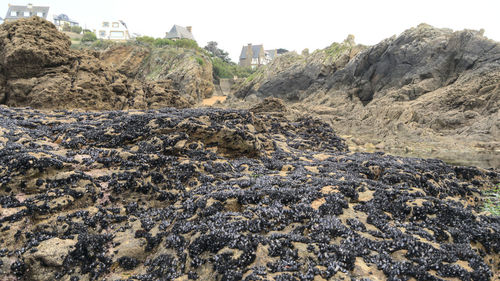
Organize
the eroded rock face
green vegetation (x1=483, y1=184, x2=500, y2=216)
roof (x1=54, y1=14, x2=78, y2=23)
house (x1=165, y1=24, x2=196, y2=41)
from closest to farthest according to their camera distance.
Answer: the eroded rock face → green vegetation (x1=483, y1=184, x2=500, y2=216) → house (x1=165, y1=24, x2=196, y2=41) → roof (x1=54, y1=14, x2=78, y2=23)

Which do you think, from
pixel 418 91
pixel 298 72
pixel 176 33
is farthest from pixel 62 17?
pixel 418 91

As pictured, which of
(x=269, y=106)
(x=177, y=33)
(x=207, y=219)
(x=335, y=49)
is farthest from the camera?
(x=177, y=33)

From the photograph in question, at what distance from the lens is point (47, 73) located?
17.5 m

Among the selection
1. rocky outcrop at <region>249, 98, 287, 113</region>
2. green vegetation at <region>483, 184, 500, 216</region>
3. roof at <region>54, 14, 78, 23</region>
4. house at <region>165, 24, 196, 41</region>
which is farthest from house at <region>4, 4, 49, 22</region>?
green vegetation at <region>483, 184, 500, 216</region>

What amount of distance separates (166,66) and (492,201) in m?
64.7

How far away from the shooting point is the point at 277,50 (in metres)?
141

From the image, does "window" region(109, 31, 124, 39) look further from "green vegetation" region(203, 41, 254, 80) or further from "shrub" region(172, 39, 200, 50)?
"shrub" region(172, 39, 200, 50)

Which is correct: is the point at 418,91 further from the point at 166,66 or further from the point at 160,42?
the point at 160,42

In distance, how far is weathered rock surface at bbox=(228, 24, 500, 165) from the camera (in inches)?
1025

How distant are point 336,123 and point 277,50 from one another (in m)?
116

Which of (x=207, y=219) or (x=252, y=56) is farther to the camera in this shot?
(x=252, y=56)

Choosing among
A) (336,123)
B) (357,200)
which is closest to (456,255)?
(357,200)

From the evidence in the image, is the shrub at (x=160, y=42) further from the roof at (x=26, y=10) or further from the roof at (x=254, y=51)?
the roof at (x=26, y=10)

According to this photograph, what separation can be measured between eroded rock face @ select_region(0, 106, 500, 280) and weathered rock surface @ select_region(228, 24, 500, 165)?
1981 centimetres
